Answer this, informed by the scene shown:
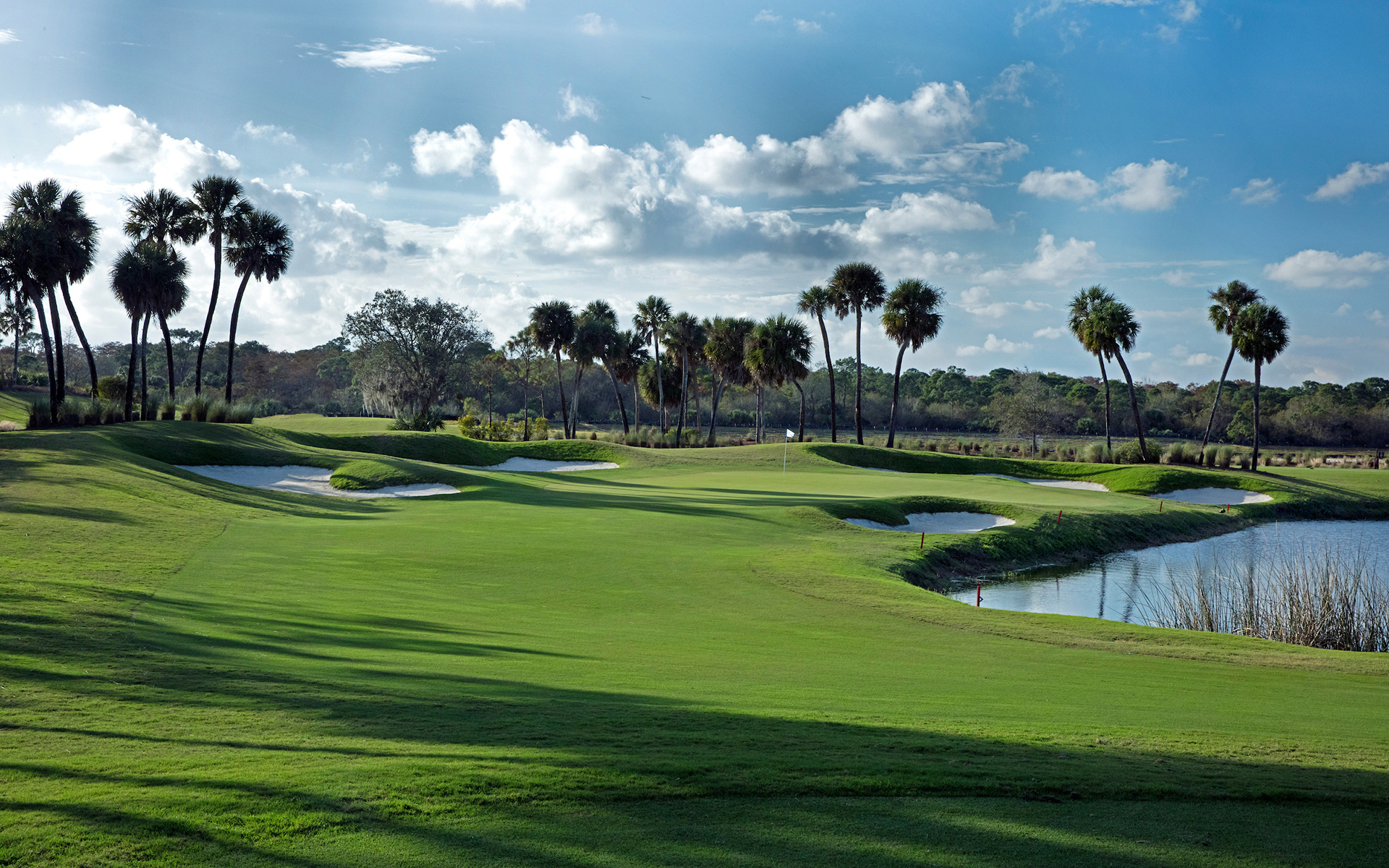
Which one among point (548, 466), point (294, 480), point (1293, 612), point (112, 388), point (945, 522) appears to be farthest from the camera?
point (112, 388)

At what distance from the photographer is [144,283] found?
146 ft

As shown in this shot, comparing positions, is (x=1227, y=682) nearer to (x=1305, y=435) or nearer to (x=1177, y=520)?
(x=1177, y=520)

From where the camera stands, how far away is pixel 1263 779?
627 cm

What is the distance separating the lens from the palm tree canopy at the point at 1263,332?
57.0 meters

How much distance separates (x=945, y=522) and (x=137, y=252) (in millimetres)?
43169

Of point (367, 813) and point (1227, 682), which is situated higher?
point (367, 813)

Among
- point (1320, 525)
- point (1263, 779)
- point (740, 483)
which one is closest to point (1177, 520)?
point (1320, 525)

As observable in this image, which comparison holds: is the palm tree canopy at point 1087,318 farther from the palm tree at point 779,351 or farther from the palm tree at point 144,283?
the palm tree at point 144,283

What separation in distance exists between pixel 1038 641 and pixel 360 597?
10.2 meters

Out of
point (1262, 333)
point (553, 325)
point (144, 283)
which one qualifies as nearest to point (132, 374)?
point (144, 283)

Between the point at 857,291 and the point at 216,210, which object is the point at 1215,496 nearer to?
the point at 857,291

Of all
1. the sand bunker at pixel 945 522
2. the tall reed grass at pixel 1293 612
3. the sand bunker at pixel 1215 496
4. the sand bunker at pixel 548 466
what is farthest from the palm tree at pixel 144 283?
the sand bunker at pixel 1215 496

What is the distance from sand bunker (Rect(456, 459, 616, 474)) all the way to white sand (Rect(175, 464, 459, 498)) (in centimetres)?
1238

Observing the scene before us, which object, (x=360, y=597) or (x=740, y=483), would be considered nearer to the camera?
(x=360, y=597)
